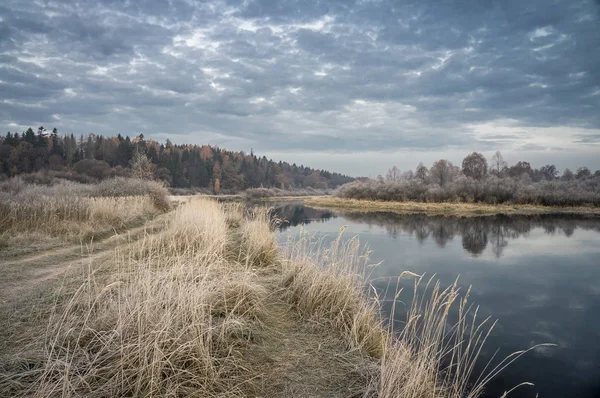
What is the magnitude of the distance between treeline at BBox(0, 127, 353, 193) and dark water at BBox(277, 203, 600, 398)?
94.6ft

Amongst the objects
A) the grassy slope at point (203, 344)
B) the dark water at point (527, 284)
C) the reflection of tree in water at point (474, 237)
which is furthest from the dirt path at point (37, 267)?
the reflection of tree in water at point (474, 237)

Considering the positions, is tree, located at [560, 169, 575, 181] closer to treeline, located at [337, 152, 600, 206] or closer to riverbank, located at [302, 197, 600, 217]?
treeline, located at [337, 152, 600, 206]

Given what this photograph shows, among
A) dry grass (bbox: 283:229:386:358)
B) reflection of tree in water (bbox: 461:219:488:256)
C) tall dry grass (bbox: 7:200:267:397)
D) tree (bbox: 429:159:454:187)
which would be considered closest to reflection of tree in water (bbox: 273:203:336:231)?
reflection of tree in water (bbox: 461:219:488:256)

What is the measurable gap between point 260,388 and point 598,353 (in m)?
6.20

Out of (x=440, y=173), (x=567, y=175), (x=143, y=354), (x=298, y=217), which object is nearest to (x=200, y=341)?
(x=143, y=354)

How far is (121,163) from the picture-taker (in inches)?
2470

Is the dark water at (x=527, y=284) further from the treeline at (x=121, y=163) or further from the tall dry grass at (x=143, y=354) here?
the treeline at (x=121, y=163)

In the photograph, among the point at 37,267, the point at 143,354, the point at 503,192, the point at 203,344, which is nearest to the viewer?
the point at 143,354

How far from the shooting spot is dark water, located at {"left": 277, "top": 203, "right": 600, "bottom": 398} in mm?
5188

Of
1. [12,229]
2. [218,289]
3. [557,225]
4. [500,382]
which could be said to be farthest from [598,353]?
[557,225]

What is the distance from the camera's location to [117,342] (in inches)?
119

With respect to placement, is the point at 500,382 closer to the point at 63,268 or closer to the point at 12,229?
the point at 63,268

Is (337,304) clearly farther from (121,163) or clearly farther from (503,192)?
(121,163)

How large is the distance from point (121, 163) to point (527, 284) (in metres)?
67.3
